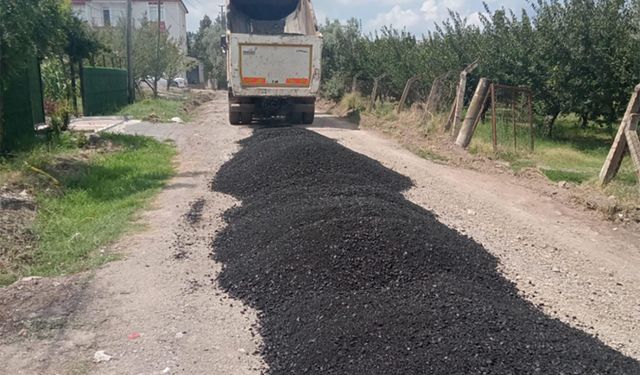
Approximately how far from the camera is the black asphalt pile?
3314 millimetres

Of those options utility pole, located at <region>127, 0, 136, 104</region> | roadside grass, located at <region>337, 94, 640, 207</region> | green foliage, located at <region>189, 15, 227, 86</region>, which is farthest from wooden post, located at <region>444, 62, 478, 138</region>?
green foliage, located at <region>189, 15, 227, 86</region>

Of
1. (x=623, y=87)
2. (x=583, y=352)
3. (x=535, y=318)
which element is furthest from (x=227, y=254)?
(x=623, y=87)

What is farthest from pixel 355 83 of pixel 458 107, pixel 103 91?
pixel 458 107

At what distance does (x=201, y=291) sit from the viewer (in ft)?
15.7

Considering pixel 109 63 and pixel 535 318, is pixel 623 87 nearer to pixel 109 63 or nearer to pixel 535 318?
pixel 535 318

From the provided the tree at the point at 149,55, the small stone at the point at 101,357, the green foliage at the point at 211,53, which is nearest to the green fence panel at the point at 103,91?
the tree at the point at 149,55

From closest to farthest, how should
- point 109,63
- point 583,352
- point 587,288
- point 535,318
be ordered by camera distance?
point 583,352 → point 535,318 → point 587,288 → point 109,63

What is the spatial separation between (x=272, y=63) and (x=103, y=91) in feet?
32.2

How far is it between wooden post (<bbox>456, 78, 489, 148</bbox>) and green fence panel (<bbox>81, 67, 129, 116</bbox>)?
43.4ft

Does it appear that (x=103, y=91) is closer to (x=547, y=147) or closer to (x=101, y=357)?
(x=547, y=147)

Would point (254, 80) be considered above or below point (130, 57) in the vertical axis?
below

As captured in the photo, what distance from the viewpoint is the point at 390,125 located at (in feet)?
55.5

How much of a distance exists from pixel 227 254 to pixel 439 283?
2.23m

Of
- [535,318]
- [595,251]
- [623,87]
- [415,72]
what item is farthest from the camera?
[415,72]
